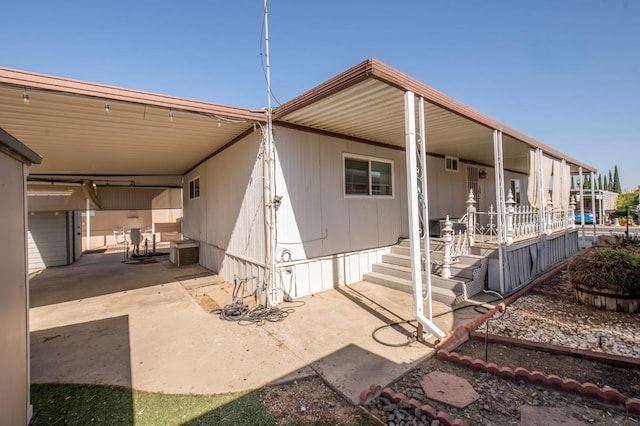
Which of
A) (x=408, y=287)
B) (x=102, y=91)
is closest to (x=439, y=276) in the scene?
(x=408, y=287)

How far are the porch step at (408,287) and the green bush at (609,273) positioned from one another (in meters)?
1.94

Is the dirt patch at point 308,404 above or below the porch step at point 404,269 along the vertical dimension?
below

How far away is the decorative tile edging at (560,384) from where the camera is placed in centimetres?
216

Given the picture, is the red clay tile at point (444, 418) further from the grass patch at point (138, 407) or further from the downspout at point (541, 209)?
the downspout at point (541, 209)

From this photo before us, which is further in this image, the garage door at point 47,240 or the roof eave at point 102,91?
the garage door at point 47,240

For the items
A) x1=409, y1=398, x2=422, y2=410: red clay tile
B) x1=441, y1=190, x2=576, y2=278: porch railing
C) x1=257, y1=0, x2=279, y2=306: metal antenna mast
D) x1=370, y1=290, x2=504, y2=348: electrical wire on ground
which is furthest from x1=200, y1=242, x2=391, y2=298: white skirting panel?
x1=409, y1=398, x2=422, y2=410: red clay tile

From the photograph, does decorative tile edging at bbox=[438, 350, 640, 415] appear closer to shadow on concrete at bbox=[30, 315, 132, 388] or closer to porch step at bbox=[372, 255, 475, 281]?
porch step at bbox=[372, 255, 475, 281]

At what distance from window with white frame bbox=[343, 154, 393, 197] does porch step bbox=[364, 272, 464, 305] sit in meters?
1.87

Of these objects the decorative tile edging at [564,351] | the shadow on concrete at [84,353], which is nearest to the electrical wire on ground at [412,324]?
the decorative tile edging at [564,351]

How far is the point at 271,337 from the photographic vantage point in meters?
3.68

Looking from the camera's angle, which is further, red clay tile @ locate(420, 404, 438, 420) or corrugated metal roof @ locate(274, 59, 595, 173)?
corrugated metal roof @ locate(274, 59, 595, 173)

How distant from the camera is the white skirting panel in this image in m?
5.18

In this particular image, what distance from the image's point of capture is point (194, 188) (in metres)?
9.85

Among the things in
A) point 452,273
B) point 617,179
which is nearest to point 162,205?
point 452,273
